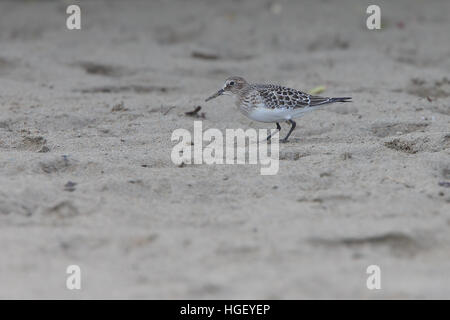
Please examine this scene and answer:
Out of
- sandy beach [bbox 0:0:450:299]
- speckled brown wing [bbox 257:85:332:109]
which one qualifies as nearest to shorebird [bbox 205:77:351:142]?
speckled brown wing [bbox 257:85:332:109]

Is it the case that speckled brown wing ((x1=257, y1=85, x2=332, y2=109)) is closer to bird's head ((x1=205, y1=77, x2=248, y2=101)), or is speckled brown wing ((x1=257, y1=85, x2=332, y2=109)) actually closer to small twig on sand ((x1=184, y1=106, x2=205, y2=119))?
bird's head ((x1=205, y1=77, x2=248, y2=101))

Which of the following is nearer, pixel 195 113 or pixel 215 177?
pixel 215 177

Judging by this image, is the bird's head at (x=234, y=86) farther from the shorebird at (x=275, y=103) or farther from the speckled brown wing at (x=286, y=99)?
the speckled brown wing at (x=286, y=99)

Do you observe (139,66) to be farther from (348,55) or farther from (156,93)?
(348,55)

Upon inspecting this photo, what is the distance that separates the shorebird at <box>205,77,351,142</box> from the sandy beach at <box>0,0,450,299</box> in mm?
252

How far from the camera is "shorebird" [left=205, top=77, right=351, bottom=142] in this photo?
22.0 ft

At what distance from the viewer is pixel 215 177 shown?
530 centimetres

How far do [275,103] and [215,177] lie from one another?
163cm

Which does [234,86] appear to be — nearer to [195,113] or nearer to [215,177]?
[195,113]

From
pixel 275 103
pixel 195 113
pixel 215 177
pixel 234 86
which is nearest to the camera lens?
pixel 215 177

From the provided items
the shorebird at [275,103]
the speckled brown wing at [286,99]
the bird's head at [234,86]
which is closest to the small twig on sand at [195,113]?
the bird's head at [234,86]

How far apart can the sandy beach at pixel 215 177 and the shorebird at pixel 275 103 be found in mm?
252

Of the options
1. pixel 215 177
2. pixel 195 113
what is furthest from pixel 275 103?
pixel 215 177

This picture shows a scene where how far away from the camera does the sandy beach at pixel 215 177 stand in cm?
401
